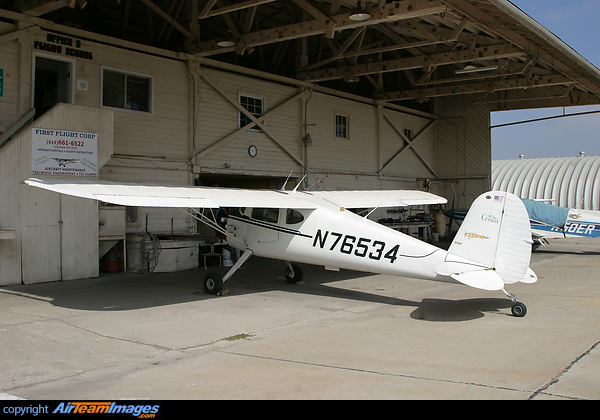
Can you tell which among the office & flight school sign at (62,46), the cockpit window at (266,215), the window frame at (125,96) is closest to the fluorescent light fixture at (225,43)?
the window frame at (125,96)

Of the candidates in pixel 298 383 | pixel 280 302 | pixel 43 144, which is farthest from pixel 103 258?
pixel 298 383

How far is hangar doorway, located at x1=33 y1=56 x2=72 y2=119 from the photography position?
1365cm

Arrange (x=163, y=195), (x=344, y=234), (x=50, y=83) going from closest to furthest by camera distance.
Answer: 1. (x=163, y=195)
2. (x=344, y=234)
3. (x=50, y=83)

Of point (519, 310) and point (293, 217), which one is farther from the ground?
point (293, 217)

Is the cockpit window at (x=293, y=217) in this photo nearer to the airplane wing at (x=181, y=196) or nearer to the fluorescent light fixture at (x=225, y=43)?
the airplane wing at (x=181, y=196)

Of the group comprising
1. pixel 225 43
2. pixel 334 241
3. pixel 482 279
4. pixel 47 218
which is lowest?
pixel 482 279

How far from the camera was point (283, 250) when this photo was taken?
11.0m

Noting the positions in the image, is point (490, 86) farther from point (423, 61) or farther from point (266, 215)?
point (266, 215)

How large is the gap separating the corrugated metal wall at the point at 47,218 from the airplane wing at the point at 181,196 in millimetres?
1390

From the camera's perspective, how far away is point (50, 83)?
Answer: 1495 centimetres

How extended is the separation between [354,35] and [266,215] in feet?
23.9

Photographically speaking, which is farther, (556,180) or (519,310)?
(556,180)
